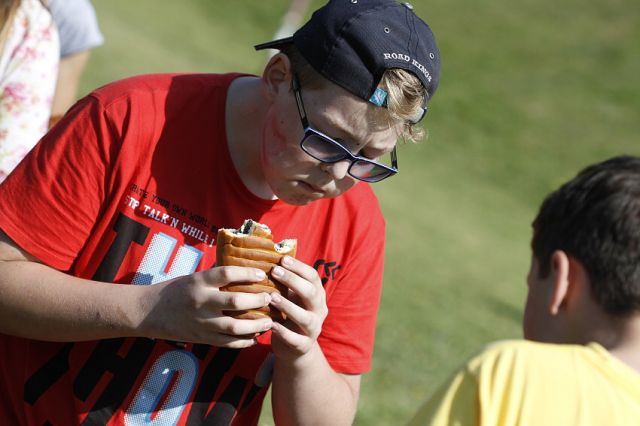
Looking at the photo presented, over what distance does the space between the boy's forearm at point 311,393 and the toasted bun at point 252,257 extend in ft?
0.57

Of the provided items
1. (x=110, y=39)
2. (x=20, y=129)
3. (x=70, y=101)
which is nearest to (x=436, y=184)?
(x=110, y=39)

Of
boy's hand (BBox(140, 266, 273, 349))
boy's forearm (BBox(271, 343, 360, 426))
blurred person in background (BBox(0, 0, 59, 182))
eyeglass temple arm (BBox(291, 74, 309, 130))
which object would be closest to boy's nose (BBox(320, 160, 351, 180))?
eyeglass temple arm (BBox(291, 74, 309, 130))

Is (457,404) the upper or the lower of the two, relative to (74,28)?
lower

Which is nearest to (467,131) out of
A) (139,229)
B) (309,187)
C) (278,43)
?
(278,43)

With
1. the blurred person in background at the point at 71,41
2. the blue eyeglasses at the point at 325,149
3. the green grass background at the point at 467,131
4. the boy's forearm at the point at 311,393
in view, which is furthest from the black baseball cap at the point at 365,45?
the green grass background at the point at 467,131

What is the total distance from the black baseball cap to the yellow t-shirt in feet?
2.77

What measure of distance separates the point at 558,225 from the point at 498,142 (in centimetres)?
1847

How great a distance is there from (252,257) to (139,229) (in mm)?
353

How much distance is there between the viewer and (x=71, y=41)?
15.6ft

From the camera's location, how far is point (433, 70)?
2.73m

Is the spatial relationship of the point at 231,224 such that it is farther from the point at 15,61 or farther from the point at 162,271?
the point at 15,61

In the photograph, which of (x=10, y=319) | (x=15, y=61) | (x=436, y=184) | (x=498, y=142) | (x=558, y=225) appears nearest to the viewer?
(x=558, y=225)

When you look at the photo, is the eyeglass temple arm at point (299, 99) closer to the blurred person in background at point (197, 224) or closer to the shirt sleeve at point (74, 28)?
the blurred person in background at point (197, 224)

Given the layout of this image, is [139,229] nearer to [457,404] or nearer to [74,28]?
[457,404]
